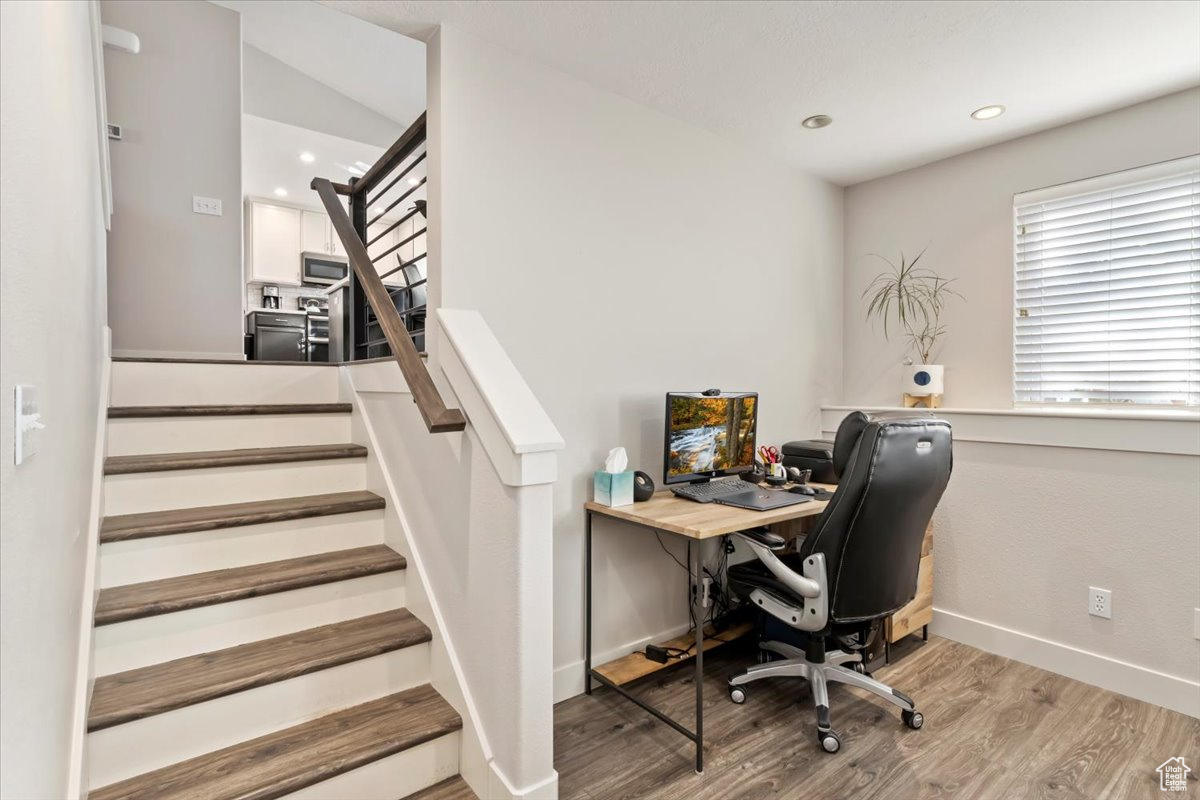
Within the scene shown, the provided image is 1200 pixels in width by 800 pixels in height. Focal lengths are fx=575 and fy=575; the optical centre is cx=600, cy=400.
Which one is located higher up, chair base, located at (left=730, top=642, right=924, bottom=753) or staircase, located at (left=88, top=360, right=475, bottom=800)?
staircase, located at (left=88, top=360, right=475, bottom=800)

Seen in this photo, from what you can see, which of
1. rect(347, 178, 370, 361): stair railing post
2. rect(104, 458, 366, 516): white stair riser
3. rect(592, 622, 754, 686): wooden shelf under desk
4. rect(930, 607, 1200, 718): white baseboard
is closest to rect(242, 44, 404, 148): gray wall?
rect(347, 178, 370, 361): stair railing post

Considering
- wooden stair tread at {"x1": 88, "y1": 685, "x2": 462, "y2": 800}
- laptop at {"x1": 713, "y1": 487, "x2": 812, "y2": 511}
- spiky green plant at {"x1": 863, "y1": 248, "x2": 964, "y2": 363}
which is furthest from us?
spiky green plant at {"x1": 863, "y1": 248, "x2": 964, "y2": 363}

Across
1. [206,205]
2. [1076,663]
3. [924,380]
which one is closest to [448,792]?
[1076,663]

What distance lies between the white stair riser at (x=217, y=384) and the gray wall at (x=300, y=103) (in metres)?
3.67

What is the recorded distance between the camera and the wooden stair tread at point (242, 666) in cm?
142

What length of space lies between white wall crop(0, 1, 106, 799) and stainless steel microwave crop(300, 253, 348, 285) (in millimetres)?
5081

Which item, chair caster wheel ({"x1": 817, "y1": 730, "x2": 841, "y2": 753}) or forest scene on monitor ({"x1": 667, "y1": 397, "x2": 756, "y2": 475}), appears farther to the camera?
forest scene on monitor ({"x1": 667, "y1": 397, "x2": 756, "y2": 475})

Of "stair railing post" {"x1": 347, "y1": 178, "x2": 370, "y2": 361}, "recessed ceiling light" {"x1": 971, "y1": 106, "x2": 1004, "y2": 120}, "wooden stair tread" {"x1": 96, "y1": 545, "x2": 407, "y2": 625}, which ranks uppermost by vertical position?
"recessed ceiling light" {"x1": 971, "y1": 106, "x2": 1004, "y2": 120}

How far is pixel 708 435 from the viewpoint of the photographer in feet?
8.36

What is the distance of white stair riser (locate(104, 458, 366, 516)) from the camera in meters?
1.91

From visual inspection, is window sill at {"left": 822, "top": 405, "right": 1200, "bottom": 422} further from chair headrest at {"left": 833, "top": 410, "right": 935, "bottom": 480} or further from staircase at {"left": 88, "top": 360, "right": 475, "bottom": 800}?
staircase at {"left": 88, "top": 360, "right": 475, "bottom": 800}

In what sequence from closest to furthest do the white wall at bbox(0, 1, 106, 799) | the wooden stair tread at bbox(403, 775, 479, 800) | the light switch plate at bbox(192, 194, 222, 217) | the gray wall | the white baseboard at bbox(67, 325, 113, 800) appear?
1. the white wall at bbox(0, 1, 106, 799)
2. the white baseboard at bbox(67, 325, 113, 800)
3. the wooden stair tread at bbox(403, 775, 479, 800)
4. the light switch plate at bbox(192, 194, 222, 217)
5. the gray wall

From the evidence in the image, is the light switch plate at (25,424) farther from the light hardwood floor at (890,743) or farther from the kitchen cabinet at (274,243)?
the kitchen cabinet at (274,243)

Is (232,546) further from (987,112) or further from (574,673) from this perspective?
(987,112)
